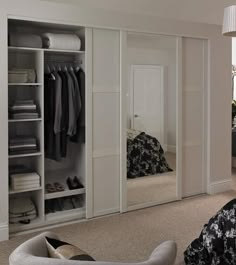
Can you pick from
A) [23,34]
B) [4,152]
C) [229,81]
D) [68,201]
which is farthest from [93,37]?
[229,81]

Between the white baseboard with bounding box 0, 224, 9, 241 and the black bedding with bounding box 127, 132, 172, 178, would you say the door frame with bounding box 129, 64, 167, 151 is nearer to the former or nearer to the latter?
the black bedding with bounding box 127, 132, 172, 178

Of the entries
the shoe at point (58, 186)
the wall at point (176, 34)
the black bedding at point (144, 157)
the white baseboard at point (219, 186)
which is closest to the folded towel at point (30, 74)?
the wall at point (176, 34)

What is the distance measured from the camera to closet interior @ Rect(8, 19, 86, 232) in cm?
359

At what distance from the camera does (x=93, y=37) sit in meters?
3.85

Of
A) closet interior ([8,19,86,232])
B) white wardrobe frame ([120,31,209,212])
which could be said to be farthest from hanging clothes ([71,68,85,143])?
white wardrobe frame ([120,31,209,212])

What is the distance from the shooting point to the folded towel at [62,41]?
3.67m

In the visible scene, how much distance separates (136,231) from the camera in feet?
11.8

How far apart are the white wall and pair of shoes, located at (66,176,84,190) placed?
0.95 m

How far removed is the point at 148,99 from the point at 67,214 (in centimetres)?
159

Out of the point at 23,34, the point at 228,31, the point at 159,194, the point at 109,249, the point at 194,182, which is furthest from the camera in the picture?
the point at 194,182

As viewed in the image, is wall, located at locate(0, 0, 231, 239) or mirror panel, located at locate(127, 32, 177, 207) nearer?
wall, located at locate(0, 0, 231, 239)

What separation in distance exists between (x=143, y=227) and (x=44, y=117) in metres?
1.51

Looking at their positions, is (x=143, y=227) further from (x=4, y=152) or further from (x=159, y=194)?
(x=4, y=152)

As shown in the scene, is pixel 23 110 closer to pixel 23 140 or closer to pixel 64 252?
pixel 23 140
